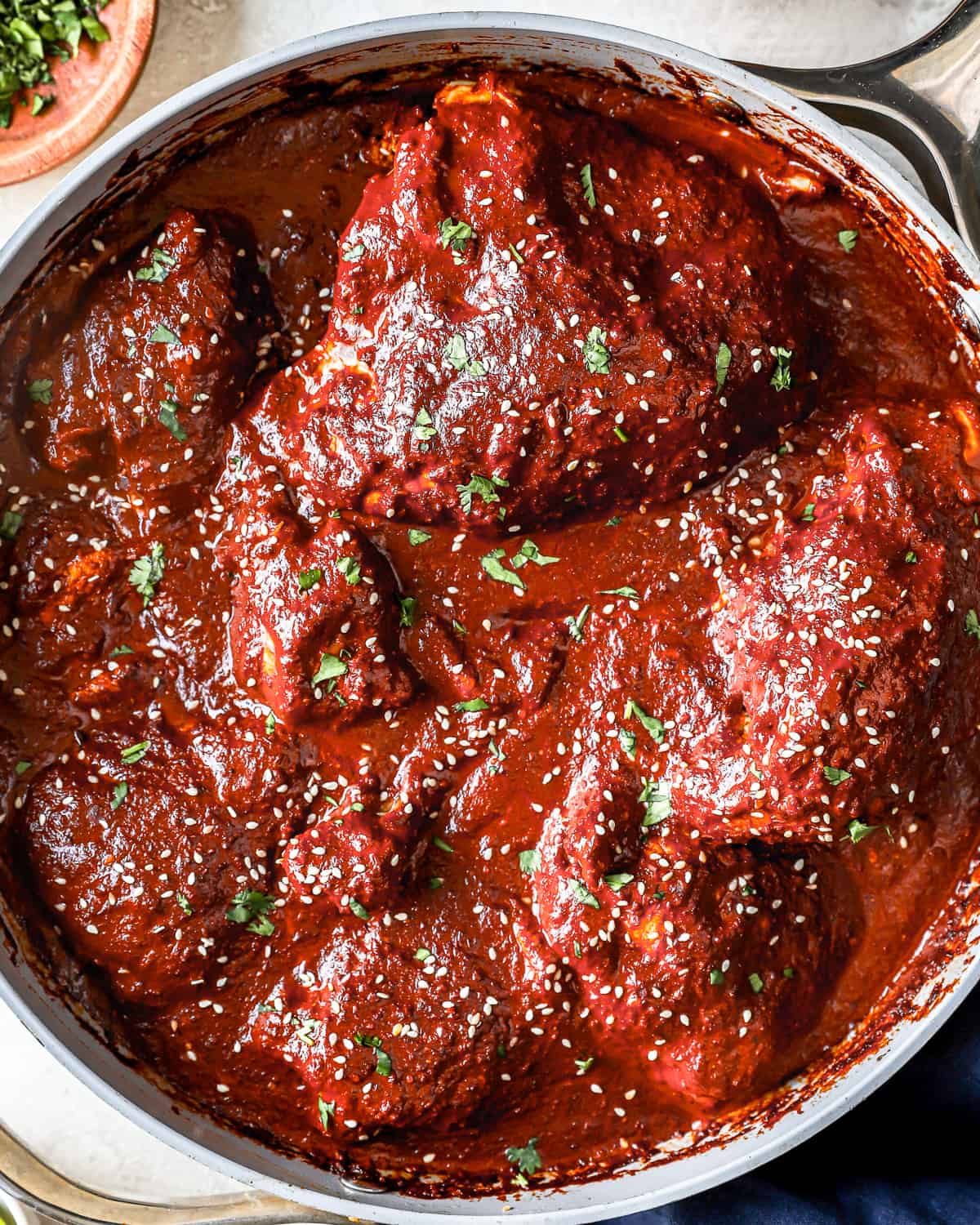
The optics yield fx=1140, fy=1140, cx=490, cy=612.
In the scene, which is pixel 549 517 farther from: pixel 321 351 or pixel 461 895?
pixel 461 895

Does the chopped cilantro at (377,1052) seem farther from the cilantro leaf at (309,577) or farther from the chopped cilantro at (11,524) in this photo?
the chopped cilantro at (11,524)

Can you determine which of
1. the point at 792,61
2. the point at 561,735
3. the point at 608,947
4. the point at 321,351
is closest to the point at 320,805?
the point at 561,735

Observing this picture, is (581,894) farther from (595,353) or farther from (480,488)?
(595,353)

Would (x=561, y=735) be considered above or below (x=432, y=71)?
below

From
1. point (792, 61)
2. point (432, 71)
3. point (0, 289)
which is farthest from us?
point (792, 61)

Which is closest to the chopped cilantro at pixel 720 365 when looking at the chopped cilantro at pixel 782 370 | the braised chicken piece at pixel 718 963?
the chopped cilantro at pixel 782 370

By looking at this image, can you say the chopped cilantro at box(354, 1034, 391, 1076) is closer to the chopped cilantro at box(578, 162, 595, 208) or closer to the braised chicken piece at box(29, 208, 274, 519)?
the braised chicken piece at box(29, 208, 274, 519)

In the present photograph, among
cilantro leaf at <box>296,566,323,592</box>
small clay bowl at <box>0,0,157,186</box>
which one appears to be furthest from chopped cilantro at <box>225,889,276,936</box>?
small clay bowl at <box>0,0,157,186</box>
